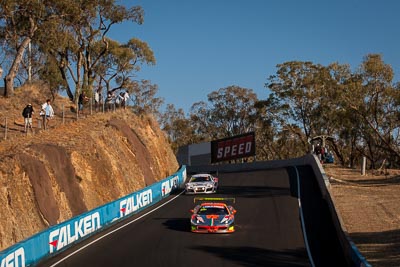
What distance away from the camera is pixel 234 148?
6112 centimetres

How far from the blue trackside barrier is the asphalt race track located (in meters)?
0.43

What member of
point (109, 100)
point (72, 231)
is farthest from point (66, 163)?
point (109, 100)

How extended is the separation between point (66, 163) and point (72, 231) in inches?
333

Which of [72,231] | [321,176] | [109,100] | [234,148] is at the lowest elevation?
[72,231]

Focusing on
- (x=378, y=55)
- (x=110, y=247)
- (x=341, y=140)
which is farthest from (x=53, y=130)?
(x=341, y=140)

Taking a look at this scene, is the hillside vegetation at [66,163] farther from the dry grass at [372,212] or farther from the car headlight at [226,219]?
the dry grass at [372,212]

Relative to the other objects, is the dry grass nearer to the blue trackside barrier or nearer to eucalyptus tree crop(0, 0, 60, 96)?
the blue trackside barrier

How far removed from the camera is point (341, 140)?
73500 mm

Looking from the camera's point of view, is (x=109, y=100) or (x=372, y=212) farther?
(x=109, y=100)

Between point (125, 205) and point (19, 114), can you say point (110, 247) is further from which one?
point (19, 114)

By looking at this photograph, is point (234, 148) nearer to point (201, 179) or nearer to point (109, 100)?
point (109, 100)

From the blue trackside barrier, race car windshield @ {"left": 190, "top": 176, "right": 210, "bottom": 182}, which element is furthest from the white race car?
the blue trackside barrier

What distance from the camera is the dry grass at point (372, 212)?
19.6m

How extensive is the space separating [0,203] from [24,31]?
22.5m
